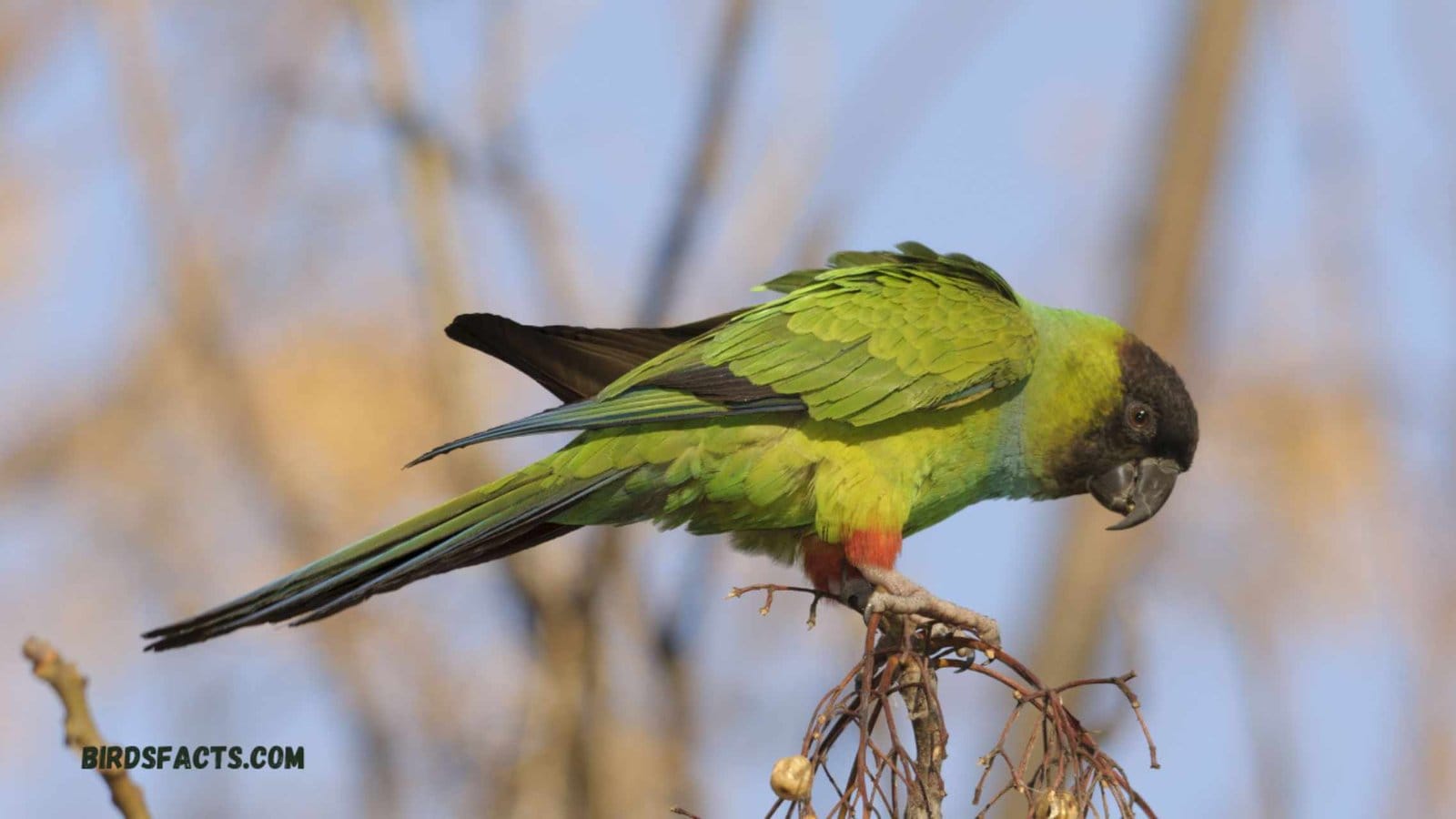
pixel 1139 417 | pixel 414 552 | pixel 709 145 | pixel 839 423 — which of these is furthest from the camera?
pixel 709 145

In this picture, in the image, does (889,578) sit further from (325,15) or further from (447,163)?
(325,15)

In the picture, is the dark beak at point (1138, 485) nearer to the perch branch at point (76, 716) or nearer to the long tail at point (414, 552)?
the long tail at point (414, 552)

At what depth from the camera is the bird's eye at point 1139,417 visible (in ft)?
18.6

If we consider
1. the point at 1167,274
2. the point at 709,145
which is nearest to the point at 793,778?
the point at 709,145

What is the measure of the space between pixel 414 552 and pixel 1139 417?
2973mm

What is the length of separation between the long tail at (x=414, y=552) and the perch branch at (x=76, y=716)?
3.95 ft

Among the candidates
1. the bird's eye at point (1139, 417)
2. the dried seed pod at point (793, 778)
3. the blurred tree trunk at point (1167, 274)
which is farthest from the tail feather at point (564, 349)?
the blurred tree trunk at point (1167, 274)

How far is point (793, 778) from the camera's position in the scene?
3.31m

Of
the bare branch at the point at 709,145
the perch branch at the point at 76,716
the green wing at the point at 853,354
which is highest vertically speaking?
the bare branch at the point at 709,145

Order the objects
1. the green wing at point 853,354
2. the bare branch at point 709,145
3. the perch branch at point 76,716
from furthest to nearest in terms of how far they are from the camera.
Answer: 1. the bare branch at point 709,145
2. the green wing at point 853,354
3. the perch branch at point 76,716

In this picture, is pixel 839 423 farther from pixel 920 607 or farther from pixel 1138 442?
pixel 1138 442

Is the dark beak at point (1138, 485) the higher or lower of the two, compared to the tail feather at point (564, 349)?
lower

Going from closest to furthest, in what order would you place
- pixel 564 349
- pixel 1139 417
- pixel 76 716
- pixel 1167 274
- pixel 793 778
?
pixel 76 716, pixel 793 778, pixel 564 349, pixel 1139 417, pixel 1167 274

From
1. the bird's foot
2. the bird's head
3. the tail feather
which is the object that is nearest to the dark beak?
the bird's head
